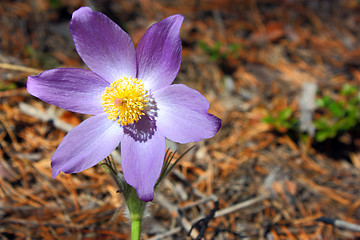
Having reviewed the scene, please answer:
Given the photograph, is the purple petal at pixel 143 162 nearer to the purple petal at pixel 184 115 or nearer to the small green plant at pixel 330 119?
the purple petal at pixel 184 115

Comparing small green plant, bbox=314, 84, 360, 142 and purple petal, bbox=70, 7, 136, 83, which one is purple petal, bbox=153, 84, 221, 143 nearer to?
purple petal, bbox=70, 7, 136, 83

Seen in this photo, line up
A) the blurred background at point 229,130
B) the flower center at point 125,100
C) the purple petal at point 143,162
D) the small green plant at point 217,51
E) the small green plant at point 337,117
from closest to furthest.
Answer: the purple petal at point 143,162
the flower center at point 125,100
the blurred background at point 229,130
the small green plant at point 337,117
the small green plant at point 217,51

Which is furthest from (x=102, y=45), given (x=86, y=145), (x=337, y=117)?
(x=337, y=117)

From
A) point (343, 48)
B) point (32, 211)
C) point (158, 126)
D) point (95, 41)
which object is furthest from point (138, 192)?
point (343, 48)

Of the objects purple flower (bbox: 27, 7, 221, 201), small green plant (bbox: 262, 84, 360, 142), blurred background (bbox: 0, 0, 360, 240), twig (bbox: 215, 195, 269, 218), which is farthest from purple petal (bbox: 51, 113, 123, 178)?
small green plant (bbox: 262, 84, 360, 142)

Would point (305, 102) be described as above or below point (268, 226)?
above

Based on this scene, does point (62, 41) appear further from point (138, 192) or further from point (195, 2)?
point (138, 192)

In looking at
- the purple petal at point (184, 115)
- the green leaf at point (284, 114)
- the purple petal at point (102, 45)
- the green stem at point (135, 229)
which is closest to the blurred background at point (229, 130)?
the green leaf at point (284, 114)

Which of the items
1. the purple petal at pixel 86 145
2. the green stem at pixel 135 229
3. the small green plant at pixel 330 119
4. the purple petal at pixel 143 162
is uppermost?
the purple petal at pixel 86 145
